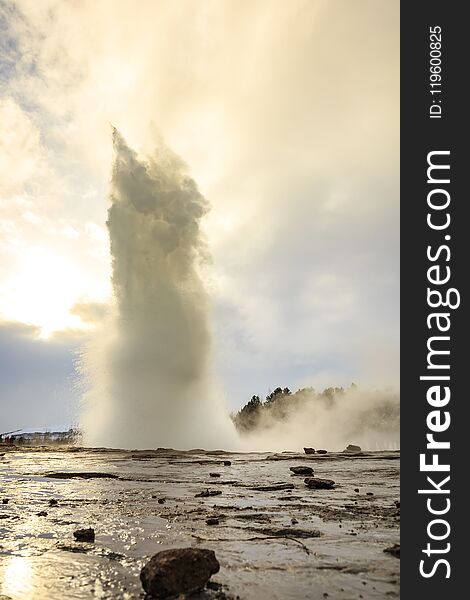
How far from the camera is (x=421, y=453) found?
5699mm

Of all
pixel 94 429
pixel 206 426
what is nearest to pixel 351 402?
pixel 206 426

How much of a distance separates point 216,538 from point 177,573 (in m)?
2.34

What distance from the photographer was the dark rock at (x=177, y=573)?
12.4 ft

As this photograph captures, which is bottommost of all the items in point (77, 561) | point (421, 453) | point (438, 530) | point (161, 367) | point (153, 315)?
point (77, 561)

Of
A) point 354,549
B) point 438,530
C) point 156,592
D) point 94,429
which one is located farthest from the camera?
point 94,429

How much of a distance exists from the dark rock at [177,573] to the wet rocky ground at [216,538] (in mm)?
114

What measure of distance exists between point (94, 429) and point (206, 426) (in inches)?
365

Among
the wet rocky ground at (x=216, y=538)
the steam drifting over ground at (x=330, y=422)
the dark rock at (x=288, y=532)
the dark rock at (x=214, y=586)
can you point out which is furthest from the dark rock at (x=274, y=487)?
the steam drifting over ground at (x=330, y=422)

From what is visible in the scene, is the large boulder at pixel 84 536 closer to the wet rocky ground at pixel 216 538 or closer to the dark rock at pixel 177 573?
the wet rocky ground at pixel 216 538

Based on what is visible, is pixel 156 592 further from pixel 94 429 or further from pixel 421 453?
pixel 94 429

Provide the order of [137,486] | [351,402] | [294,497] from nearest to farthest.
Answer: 1. [294,497]
2. [137,486]
3. [351,402]

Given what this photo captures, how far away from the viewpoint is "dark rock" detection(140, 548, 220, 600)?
3.78 meters

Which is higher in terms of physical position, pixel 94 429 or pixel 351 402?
pixel 351 402

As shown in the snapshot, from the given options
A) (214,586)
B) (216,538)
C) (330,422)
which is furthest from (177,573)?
(330,422)
